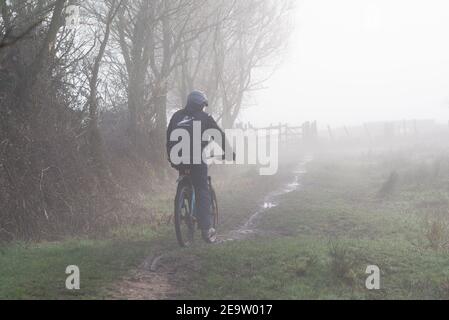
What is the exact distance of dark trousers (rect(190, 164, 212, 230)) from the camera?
30.0ft

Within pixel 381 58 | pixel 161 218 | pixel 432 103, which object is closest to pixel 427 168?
pixel 161 218

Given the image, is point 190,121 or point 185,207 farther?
point 185,207

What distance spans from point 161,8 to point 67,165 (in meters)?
8.84

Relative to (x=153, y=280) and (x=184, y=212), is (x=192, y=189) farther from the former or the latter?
(x=153, y=280)

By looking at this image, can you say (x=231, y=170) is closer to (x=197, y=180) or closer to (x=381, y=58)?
(x=197, y=180)

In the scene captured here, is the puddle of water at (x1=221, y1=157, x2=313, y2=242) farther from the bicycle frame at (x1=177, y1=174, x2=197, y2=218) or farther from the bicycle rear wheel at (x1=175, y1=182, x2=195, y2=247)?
the bicycle frame at (x1=177, y1=174, x2=197, y2=218)

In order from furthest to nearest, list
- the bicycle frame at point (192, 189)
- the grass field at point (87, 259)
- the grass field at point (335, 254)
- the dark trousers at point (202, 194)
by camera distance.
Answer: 1. the dark trousers at point (202, 194)
2. the bicycle frame at point (192, 189)
3. the grass field at point (335, 254)
4. the grass field at point (87, 259)

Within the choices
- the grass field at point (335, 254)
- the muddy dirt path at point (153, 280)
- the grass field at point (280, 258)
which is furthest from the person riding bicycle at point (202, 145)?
the grass field at point (335, 254)

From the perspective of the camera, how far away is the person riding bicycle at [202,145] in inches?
353

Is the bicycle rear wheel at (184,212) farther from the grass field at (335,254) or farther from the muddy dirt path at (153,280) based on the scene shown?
the grass field at (335,254)

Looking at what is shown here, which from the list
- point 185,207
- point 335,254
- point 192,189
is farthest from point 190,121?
point 335,254

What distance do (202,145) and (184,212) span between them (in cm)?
113

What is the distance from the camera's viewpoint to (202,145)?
29.4 ft

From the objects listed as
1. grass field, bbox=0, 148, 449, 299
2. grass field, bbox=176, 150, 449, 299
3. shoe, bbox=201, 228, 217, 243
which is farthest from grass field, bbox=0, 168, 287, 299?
grass field, bbox=176, 150, 449, 299
